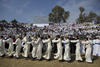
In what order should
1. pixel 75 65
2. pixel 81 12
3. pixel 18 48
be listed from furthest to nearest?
1. pixel 81 12
2. pixel 18 48
3. pixel 75 65

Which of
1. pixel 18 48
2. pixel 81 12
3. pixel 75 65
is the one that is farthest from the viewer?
pixel 81 12

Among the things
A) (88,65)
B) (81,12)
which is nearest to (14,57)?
(88,65)

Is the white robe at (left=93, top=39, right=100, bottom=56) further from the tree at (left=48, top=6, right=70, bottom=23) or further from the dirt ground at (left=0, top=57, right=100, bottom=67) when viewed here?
the tree at (left=48, top=6, right=70, bottom=23)

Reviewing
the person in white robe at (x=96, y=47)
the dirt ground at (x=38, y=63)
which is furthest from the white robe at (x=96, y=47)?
the dirt ground at (x=38, y=63)

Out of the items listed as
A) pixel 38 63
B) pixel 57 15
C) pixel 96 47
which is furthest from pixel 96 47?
pixel 57 15

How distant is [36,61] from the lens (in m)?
8.36

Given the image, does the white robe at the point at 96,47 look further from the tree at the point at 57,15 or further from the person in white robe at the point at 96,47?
the tree at the point at 57,15

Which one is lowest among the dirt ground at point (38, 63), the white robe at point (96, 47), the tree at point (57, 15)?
the dirt ground at point (38, 63)

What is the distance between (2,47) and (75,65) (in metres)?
6.13

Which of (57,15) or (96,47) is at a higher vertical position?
(57,15)

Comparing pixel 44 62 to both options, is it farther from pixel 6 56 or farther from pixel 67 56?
pixel 6 56

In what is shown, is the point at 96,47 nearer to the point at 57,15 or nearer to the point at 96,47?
the point at 96,47

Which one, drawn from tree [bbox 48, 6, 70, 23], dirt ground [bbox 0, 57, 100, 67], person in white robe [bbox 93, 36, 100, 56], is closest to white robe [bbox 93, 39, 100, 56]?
person in white robe [bbox 93, 36, 100, 56]

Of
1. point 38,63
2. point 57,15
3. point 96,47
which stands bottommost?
point 38,63
